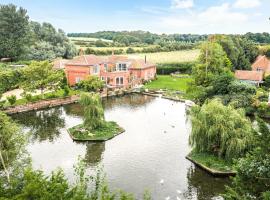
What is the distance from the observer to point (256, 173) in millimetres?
12656

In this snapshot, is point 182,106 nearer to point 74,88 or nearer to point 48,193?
point 74,88

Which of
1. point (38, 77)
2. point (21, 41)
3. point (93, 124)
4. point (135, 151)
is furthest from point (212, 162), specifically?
point (21, 41)

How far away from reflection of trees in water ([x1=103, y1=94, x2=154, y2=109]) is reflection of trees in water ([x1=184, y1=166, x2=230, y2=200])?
22.0 m

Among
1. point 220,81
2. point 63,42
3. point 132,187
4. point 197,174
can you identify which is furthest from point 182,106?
point 63,42

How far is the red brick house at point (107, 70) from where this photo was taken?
55.8m

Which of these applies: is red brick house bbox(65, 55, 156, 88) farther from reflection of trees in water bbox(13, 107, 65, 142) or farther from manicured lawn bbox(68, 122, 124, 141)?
manicured lawn bbox(68, 122, 124, 141)

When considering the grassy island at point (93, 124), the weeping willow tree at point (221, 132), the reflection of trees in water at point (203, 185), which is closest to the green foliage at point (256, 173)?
the reflection of trees in water at point (203, 185)

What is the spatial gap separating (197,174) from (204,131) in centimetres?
356

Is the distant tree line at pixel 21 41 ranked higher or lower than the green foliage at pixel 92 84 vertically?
higher

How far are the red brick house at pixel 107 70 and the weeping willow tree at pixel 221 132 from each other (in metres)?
31.0

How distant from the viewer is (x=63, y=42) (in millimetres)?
84250

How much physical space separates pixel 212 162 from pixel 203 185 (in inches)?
107

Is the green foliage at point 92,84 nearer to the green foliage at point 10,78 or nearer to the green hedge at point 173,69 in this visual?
the green foliage at point 10,78

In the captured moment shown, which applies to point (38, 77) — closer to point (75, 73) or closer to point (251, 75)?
point (75, 73)
